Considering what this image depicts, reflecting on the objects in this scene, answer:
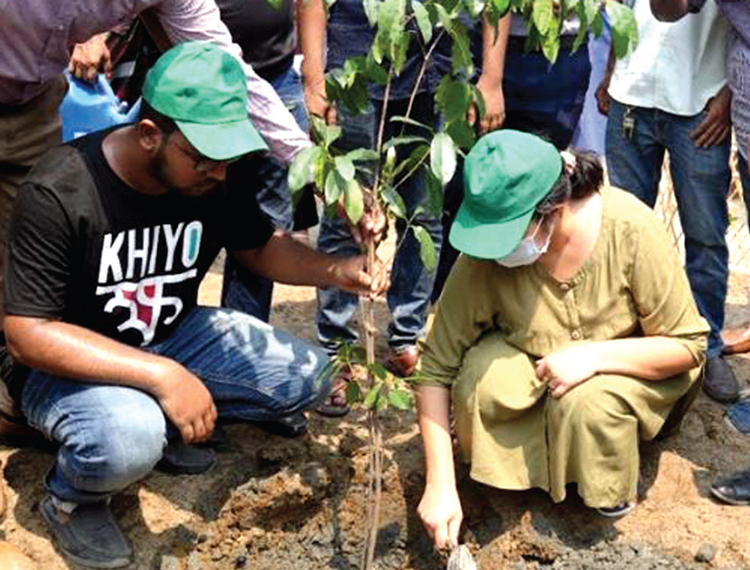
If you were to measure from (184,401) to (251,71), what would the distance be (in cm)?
81

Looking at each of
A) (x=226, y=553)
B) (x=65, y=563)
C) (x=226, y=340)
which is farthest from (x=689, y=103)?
(x=65, y=563)

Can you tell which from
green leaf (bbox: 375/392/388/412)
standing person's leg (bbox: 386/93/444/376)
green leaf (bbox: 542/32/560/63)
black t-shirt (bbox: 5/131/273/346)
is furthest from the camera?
standing person's leg (bbox: 386/93/444/376)

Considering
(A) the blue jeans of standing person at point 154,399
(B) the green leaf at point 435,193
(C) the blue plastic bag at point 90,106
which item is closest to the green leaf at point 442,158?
(B) the green leaf at point 435,193

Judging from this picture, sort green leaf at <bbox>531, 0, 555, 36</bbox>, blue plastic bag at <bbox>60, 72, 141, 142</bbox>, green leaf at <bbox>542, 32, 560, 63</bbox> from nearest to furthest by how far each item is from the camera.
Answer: green leaf at <bbox>531, 0, 555, 36</bbox>, green leaf at <bbox>542, 32, 560, 63</bbox>, blue plastic bag at <bbox>60, 72, 141, 142</bbox>

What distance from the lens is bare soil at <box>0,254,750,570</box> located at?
118 inches

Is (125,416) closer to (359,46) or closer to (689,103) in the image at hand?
(359,46)

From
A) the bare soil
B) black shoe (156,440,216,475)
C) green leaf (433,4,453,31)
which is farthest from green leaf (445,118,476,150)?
black shoe (156,440,216,475)

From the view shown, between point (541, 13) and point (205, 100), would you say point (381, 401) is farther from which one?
point (541, 13)

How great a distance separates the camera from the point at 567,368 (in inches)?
115

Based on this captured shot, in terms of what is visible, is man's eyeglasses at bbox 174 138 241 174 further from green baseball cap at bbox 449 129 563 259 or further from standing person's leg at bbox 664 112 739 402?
standing person's leg at bbox 664 112 739 402

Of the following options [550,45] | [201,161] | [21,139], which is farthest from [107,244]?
[550,45]

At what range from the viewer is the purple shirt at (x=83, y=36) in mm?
2801

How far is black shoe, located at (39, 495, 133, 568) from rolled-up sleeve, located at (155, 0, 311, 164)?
995mm

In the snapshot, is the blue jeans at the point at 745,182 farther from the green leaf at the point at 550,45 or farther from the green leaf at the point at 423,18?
the green leaf at the point at 423,18
